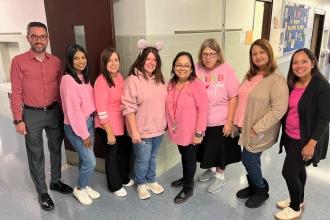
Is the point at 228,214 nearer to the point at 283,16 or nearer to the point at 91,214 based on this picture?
the point at 91,214

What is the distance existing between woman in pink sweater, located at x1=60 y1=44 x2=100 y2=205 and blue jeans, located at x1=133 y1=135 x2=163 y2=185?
396 mm

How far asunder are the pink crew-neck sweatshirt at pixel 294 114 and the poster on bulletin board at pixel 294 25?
404 cm

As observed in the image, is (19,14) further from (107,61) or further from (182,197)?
(182,197)

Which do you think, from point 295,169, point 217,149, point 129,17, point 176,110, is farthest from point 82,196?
point 295,169

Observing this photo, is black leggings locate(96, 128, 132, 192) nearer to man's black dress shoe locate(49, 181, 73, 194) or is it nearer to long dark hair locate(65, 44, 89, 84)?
man's black dress shoe locate(49, 181, 73, 194)

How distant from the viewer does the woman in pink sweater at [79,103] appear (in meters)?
2.06

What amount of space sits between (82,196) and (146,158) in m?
0.69

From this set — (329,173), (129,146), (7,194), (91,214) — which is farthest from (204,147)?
(7,194)

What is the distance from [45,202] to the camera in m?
2.36

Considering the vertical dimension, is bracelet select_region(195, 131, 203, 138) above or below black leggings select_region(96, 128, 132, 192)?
above

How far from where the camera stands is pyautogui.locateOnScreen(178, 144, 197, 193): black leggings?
2.31 m

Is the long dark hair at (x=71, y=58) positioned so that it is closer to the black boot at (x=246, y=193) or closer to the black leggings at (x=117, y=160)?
the black leggings at (x=117, y=160)

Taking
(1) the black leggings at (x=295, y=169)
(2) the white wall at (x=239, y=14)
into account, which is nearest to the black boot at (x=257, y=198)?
(1) the black leggings at (x=295, y=169)

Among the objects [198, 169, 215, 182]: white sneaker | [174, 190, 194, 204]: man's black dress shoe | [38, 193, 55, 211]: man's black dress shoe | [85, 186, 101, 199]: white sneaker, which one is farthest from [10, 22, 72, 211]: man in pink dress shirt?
[198, 169, 215, 182]: white sneaker
